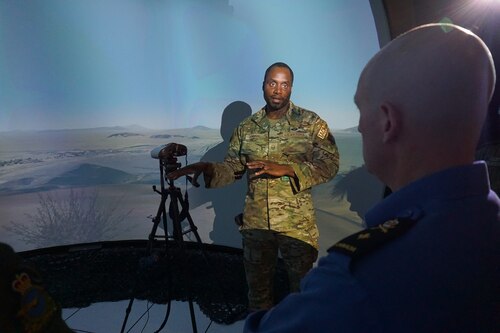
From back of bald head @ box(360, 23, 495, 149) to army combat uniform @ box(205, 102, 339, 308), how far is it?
5.05 ft

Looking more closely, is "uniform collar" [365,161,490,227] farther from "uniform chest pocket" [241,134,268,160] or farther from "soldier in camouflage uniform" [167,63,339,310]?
"uniform chest pocket" [241,134,268,160]

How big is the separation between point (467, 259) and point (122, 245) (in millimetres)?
3864

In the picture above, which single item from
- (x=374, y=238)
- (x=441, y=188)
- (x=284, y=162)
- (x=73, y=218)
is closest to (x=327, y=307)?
(x=374, y=238)

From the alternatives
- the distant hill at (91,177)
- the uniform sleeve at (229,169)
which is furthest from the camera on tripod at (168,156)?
the distant hill at (91,177)

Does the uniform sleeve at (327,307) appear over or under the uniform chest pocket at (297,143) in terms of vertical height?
under

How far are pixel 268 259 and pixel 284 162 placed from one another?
0.68m

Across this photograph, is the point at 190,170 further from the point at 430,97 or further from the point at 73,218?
the point at 73,218

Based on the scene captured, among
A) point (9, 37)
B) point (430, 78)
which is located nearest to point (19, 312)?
point (430, 78)

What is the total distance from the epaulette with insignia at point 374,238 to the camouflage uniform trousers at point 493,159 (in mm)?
1499

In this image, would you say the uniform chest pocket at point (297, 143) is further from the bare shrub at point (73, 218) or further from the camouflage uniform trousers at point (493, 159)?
the bare shrub at point (73, 218)

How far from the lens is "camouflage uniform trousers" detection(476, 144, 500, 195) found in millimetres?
1704

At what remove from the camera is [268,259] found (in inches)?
90.6

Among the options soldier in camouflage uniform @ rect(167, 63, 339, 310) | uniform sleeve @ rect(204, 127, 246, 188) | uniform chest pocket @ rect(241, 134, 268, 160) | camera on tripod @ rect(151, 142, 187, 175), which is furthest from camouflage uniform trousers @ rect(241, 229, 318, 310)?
camera on tripod @ rect(151, 142, 187, 175)

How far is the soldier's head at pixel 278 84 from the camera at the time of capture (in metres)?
2.17
